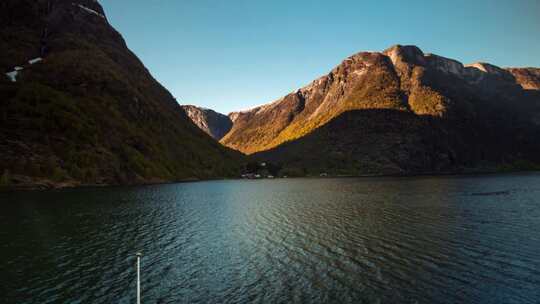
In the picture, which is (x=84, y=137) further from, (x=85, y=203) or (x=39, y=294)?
(x=39, y=294)

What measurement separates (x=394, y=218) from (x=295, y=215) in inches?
704

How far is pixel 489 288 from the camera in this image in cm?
2394

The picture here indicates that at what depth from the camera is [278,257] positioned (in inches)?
1336

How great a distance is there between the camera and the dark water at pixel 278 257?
23.9 meters

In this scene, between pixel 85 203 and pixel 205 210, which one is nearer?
pixel 205 210

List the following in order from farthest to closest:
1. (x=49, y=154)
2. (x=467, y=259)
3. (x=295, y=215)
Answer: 1. (x=49, y=154)
2. (x=295, y=215)
3. (x=467, y=259)

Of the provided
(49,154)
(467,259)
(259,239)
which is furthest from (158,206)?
(49,154)

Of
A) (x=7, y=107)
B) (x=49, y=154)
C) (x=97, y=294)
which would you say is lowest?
(x=97, y=294)

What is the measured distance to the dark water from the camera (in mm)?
23922

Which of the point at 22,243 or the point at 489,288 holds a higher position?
the point at 22,243

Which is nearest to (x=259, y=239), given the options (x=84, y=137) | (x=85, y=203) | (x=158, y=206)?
(x=158, y=206)

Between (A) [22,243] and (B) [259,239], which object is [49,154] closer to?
(A) [22,243]

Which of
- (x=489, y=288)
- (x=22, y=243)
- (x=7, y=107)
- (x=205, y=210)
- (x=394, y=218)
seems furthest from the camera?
(x=7, y=107)

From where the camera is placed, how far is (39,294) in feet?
78.9
